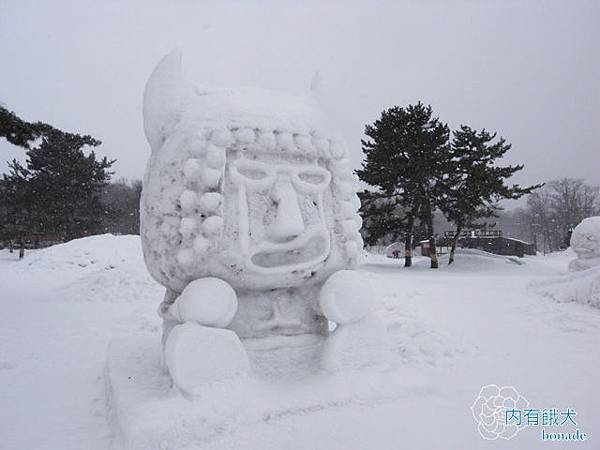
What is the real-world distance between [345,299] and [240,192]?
91 cm

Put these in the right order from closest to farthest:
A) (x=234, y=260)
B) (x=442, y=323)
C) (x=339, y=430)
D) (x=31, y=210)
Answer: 1. (x=339, y=430)
2. (x=234, y=260)
3. (x=442, y=323)
4. (x=31, y=210)

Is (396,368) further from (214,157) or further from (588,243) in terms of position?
(588,243)

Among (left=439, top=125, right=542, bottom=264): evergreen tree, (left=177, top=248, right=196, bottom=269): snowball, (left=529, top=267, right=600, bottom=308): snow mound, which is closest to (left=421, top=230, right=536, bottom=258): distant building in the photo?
(left=439, top=125, right=542, bottom=264): evergreen tree

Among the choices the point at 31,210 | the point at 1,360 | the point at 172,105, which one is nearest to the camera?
the point at 172,105

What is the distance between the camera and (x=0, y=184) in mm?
22062

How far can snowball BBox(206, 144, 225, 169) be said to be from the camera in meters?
2.20

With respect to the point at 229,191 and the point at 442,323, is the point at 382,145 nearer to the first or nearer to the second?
the point at 442,323

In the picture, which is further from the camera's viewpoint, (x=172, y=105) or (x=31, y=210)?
(x=31, y=210)

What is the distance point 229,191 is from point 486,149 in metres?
16.3

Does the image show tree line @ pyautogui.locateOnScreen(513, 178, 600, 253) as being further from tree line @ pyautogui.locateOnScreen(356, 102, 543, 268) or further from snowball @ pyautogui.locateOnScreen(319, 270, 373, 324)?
snowball @ pyautogui.locateOnScreen(319, 270, 373, 324)

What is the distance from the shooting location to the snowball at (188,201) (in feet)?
7.13

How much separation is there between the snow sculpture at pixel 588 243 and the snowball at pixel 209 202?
8.67 m

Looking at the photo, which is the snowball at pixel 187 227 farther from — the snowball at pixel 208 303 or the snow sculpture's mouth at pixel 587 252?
the snow sculpture's mouth at pixel 587 252

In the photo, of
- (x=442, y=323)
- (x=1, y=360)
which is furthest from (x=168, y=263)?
(x=442, y=323)
